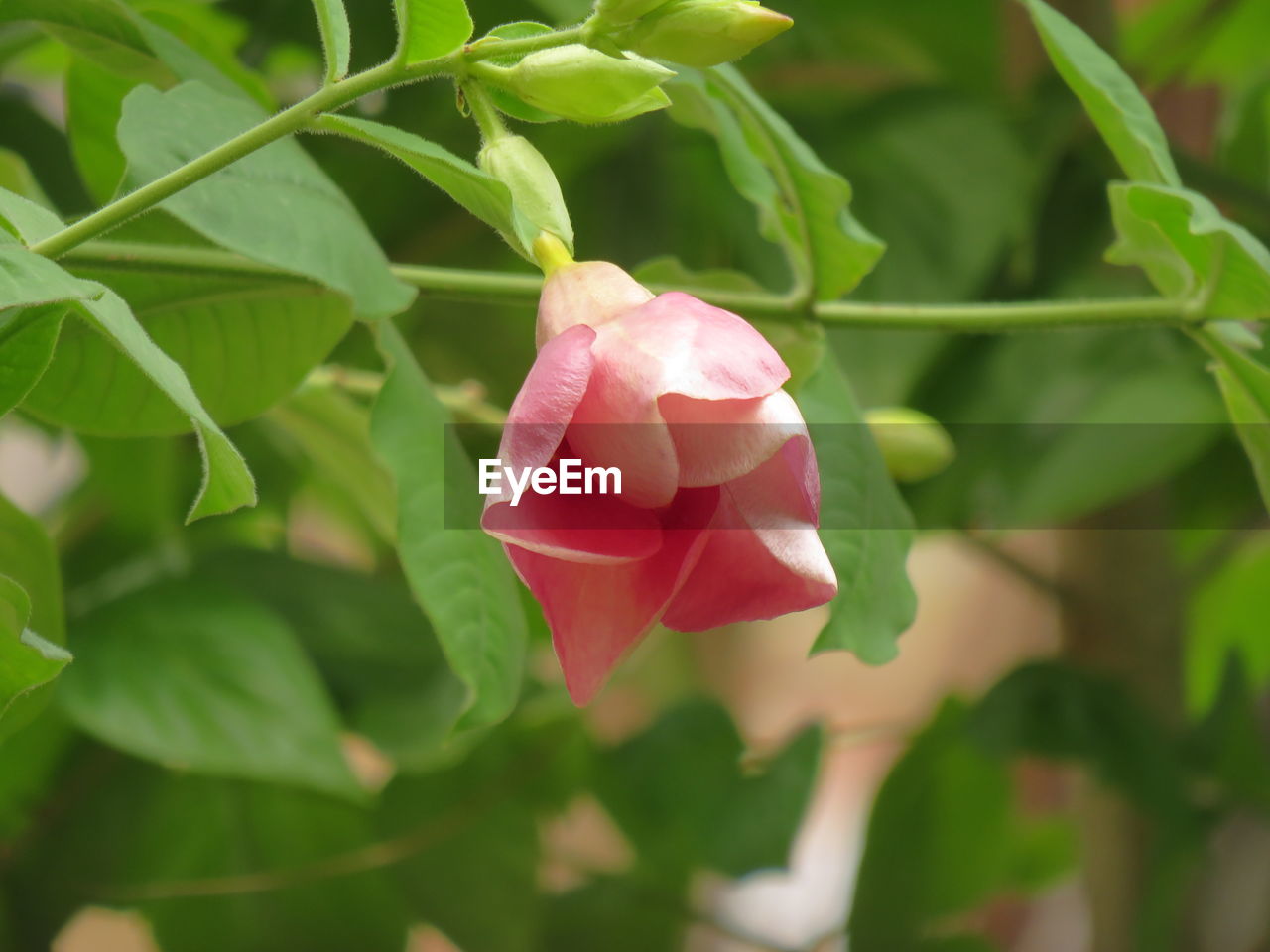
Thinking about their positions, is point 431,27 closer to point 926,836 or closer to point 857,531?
point 857,531

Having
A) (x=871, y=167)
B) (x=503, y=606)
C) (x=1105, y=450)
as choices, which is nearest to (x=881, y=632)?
(x=503, y=606)

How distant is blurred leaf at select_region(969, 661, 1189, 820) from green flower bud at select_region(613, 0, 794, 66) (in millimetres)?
377

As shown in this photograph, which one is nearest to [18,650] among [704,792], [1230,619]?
[704,792]

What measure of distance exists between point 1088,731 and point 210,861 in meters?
0.33

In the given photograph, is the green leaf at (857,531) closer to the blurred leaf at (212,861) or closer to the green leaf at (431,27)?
the green leaf at (431,27)

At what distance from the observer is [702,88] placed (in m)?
0.26

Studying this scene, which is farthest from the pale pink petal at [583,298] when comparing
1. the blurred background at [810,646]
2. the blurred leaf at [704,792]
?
the blurred leaf at [704,792]

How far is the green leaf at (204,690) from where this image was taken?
38 centimetres

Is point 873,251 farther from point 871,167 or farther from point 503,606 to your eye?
point 871,167

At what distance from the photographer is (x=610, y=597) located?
17cm

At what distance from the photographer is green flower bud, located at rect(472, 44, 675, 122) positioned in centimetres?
17

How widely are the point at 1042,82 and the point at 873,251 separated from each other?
0.33m

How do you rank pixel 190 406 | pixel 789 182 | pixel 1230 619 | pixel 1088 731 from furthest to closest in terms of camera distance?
pixel 1230 619, pixel 1088 731, pixel 789 182, pixel 190 406

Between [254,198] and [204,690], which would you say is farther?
[204,690]
